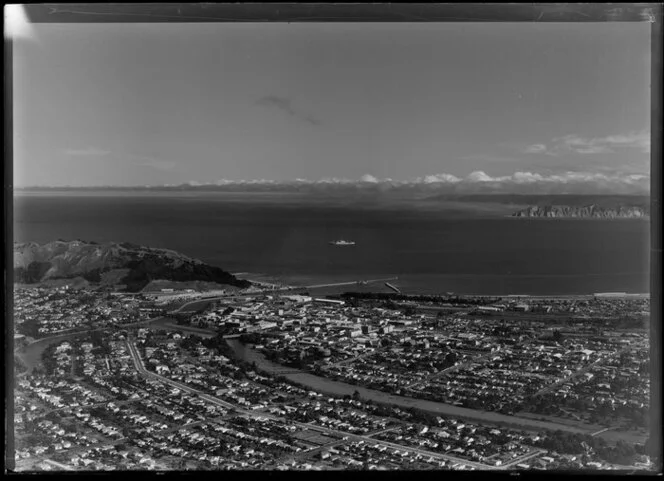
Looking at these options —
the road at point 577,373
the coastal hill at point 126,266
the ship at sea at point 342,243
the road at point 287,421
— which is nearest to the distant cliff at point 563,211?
the road at point 577,373

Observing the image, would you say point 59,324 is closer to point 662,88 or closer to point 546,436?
point 546,436

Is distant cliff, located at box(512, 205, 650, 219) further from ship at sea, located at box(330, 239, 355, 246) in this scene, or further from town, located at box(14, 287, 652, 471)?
ship at sea, located at box(330, 239, 355, 246)

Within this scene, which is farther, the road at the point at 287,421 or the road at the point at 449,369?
the road at the point at 449,369

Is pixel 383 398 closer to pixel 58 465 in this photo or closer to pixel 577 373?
pixel 577 373

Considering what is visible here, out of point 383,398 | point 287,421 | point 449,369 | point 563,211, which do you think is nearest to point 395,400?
point 383,398

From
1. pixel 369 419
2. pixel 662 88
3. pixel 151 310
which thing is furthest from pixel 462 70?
pixel 151 310

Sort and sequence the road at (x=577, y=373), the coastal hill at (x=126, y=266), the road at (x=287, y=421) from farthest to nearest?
1. the coastal hill at (x=126, y=266)
2. the road at (x=577, y=373)
3. the road at (x=287, y=421)

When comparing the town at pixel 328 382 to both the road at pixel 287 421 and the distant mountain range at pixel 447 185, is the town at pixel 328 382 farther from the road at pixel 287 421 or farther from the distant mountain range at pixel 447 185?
the distant mountain range at pixel 447 185
